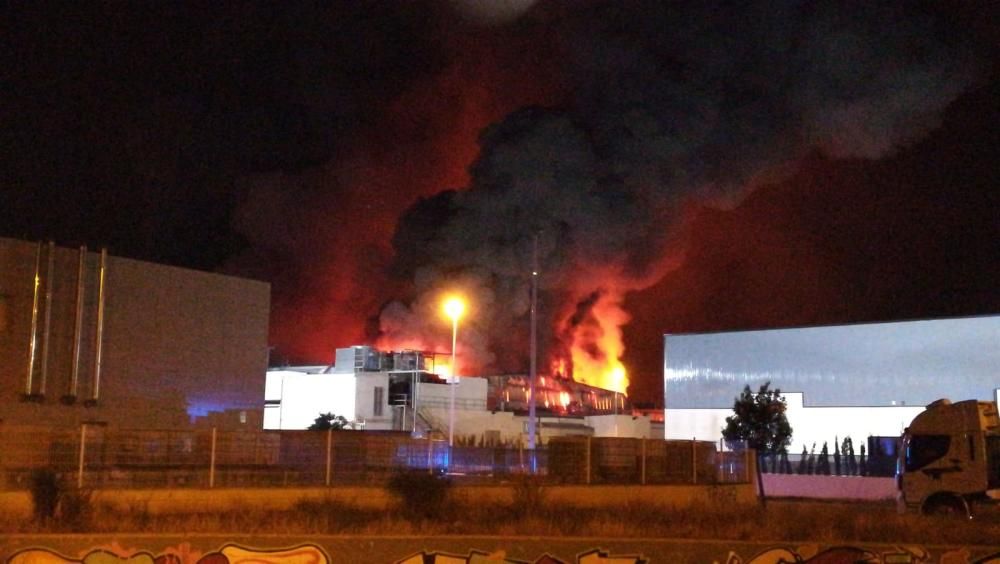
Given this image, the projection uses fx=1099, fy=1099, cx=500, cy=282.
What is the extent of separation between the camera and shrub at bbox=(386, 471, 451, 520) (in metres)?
16.4

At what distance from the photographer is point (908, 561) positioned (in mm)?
12164

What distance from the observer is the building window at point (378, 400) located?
5572cm

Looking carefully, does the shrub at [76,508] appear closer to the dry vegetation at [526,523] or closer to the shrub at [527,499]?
the dry vegetation at [526,523]

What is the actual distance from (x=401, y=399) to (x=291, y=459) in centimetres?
3607

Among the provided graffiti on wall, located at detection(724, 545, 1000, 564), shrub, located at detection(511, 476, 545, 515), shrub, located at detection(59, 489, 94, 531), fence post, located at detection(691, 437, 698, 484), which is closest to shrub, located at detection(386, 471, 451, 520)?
shrub, located at detection(511, 476, 545, 515)

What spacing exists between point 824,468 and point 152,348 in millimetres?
22080

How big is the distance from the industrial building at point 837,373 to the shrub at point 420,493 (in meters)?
28.8

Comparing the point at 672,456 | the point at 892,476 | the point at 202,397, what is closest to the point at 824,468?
the point at 892,476

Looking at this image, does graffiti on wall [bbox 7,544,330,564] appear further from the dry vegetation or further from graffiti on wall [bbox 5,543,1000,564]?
the dry vegetation

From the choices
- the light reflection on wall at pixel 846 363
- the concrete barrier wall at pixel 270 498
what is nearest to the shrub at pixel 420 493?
the concrete barrier wall at pixel 270 498

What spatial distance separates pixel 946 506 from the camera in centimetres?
2248

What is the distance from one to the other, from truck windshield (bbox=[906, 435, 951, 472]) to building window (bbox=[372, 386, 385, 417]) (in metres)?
35.6

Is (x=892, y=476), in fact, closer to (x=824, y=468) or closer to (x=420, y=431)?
(x=824, y=468)

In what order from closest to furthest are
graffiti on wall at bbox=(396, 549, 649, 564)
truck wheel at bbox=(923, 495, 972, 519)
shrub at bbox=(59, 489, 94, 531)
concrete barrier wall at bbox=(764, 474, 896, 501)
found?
graffiti on wall at bbox=(396, 549, 649, 564) → shrub at bbox=(59, 489, 94, 531) → truck wheel at bbox=(923, 495, 972, 519) → concrete barrier wall at bbox=(764, 474, 896, 501)
